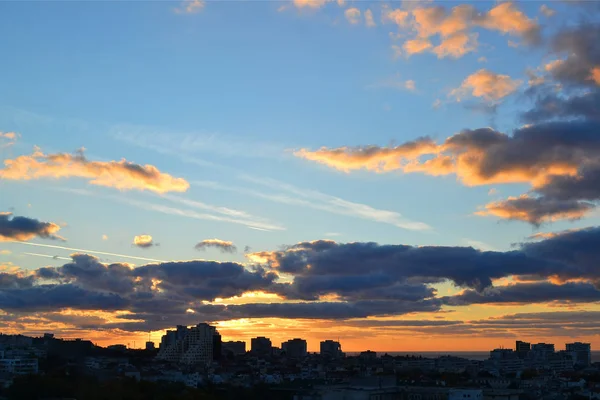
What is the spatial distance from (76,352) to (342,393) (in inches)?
1325

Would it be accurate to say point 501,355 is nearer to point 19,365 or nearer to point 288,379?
point 288,379

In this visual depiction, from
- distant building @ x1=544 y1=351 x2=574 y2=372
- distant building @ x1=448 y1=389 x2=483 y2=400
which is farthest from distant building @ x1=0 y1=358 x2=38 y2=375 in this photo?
distant building @ x1=544 y1=351 x2=574 y2=372

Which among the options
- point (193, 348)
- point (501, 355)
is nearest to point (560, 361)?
point (501, 355)

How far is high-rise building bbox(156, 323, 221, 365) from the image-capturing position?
16062cm

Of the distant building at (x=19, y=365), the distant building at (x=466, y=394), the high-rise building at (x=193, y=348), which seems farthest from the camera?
the high-rise building at (x=193, y=348)

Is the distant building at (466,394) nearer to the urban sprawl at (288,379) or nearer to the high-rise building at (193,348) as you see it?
the urban sprawl at (288,379)

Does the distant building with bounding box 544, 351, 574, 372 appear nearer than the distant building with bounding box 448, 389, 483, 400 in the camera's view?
No

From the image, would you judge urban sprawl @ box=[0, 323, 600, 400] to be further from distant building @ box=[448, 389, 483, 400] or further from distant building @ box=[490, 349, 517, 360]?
distant building @ box=[490, 349, 517, 360]

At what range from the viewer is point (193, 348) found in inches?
6407

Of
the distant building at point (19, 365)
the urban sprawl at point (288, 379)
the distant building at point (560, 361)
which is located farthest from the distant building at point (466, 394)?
the distant building at point (560, 361)

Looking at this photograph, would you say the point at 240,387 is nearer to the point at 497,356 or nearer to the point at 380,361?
the point at 380,361

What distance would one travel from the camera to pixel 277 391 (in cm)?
8981

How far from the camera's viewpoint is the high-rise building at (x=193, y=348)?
161 metres

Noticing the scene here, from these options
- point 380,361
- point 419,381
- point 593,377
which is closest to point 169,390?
point 419,381
